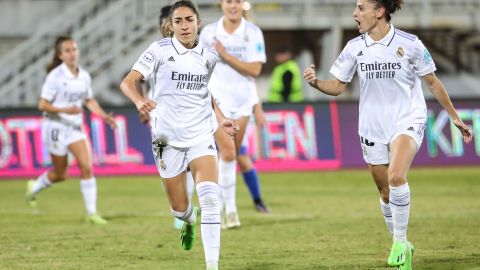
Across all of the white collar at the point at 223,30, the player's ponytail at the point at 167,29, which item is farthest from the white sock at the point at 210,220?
the white collar at the point at 223,30

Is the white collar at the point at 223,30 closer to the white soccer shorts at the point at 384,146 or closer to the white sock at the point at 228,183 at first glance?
the white sock at the point at 228,183

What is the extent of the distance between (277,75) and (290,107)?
4253mm

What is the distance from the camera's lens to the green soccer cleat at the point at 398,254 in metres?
8.71

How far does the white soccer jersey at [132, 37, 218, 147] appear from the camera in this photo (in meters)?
8.78

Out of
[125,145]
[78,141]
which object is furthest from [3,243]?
[125,145]

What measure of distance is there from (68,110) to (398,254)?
6325mm

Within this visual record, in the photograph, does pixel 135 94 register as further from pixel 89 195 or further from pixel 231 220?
pixel 89 195

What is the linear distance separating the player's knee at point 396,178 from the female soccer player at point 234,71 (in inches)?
156

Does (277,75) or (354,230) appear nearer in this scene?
(354,230)

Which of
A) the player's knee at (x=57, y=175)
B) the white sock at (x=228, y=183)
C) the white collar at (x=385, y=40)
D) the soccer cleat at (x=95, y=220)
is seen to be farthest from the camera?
the player's knee at (x=57, y=175)

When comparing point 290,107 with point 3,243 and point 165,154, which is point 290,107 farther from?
point 165,154

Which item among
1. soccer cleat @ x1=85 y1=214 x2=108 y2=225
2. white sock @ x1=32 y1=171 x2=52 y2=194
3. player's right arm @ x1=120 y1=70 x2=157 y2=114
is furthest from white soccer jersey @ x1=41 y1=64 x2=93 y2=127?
player's right arm @ x1=120 y1=70 x2=157 y2=114

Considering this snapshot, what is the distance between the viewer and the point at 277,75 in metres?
25.1

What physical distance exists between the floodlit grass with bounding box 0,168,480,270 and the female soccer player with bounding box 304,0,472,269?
1017 mm
